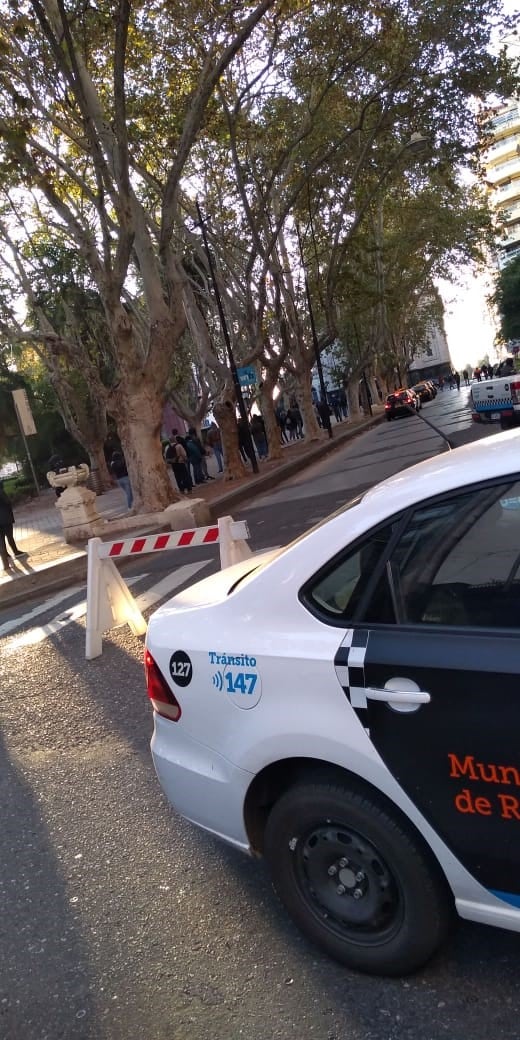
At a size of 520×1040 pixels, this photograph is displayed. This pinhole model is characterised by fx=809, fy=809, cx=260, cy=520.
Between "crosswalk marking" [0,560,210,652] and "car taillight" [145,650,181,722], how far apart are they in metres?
5.24

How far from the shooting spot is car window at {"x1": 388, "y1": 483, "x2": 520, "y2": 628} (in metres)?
2.36

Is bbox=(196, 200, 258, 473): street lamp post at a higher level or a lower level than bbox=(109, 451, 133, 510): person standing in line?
higher

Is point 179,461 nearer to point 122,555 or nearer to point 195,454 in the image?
point 195,454

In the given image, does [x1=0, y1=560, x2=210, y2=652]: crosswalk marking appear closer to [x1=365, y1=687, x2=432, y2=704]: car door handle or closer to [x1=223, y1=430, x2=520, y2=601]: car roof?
[x1=223, y1=430, x2=520, y2=601]: car roof

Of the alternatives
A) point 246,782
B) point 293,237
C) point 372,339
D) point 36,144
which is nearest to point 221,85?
point 36,144

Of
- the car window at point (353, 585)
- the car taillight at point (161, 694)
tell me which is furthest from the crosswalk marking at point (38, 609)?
the car window at point (353, 585)

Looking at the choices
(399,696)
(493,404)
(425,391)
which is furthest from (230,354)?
(425,391)

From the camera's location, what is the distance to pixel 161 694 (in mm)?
3141

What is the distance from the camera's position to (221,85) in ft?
60.8

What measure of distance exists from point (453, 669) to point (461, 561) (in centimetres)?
37

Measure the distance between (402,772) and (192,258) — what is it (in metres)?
28.7

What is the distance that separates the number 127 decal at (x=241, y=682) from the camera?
2.72 m

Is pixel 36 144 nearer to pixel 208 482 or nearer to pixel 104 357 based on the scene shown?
pixel 208 482

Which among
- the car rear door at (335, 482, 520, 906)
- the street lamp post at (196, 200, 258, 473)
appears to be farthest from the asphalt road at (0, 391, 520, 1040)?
the street lamp post at (196, 200, 258, 473)
